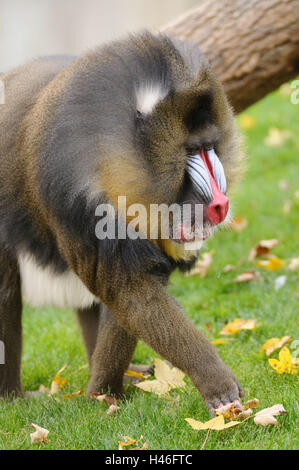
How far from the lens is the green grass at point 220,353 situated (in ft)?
9.93

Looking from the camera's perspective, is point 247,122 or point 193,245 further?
point 247,122

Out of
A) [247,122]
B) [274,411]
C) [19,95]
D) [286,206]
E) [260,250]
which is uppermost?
[247,122]

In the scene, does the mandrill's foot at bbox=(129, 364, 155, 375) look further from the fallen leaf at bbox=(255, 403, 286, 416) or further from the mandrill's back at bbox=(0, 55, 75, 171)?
the mandrill's back at bbox=(0, 55, 75, 171)

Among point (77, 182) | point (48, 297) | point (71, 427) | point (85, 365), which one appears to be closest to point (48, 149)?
point (77, 182)

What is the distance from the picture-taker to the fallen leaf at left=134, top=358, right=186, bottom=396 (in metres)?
3.57

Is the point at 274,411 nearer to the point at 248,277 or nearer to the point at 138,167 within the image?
the point at 138,167

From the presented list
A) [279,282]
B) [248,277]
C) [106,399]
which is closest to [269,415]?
[106,399]

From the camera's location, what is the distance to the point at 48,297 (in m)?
3.73

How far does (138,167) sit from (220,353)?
1.54m

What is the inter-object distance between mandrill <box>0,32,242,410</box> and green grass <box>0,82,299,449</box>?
240mm

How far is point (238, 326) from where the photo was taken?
432cm

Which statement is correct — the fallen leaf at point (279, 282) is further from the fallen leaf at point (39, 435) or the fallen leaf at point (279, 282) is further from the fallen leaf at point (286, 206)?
the fallen leaf at point (39, 435)

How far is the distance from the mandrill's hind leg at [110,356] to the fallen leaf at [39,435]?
1.68ft

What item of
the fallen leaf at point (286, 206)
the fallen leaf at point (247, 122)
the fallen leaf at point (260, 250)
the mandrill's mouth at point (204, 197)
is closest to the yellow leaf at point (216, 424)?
the mandrill's mouth at point (204, 197)
